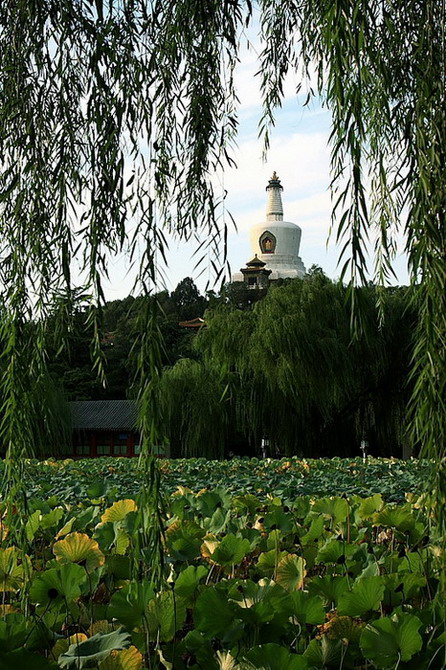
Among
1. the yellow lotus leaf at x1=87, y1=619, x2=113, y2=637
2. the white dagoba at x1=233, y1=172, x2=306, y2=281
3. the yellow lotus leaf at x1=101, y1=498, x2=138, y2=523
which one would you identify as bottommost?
the yellow lotus leaf at x1=87, y1=619, x2=113, y2=637

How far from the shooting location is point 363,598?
934 millimetres

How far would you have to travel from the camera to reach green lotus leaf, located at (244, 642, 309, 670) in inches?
29.8

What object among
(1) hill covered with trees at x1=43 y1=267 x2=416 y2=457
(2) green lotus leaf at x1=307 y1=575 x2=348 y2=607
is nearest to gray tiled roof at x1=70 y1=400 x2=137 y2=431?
(1) hill covered with trees at x1=43 y1=267 x2=416 y2=457

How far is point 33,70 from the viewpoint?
100 centimetres

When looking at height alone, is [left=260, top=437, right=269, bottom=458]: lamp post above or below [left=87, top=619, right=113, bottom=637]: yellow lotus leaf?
below

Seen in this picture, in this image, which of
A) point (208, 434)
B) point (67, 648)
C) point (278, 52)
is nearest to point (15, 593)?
point (67, 648)

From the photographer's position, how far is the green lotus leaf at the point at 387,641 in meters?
0.82

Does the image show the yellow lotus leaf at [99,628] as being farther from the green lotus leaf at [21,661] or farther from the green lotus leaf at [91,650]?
the green lotus leaf at [21,661]

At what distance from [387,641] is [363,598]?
10 cm

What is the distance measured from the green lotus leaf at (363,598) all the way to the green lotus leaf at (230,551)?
0.30 m

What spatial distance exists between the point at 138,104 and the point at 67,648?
63 cm

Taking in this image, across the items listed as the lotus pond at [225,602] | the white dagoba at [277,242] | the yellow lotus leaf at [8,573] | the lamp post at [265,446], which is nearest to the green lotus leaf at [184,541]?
the lotus pond at [225,602]

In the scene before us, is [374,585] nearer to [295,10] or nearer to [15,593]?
[15,593]

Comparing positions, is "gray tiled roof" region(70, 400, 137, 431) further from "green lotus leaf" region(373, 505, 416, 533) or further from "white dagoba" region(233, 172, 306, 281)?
"white dagoba" region(233, 172, 306, 281)
